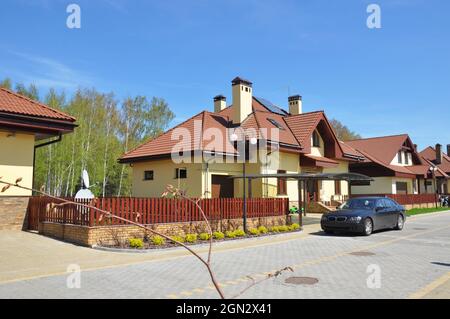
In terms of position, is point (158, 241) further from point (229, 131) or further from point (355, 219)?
point (229, 131)

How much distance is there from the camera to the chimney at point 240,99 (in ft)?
84.3

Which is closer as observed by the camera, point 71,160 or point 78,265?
point 78,265

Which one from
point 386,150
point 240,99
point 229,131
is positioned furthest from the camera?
point 386,150

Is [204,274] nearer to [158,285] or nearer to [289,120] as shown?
[158,285]

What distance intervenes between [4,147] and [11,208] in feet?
7.62

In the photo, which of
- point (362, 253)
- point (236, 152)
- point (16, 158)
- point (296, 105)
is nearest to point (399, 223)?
point (362, 253)

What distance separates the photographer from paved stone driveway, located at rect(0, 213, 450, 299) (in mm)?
6582

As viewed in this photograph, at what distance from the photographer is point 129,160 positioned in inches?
992

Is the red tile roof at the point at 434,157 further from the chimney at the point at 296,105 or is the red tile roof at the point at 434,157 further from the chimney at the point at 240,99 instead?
the chimney at the point at 240,99

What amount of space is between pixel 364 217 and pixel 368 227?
479 millimetres

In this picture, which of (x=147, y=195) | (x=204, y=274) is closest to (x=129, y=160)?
(x=147, y=195)

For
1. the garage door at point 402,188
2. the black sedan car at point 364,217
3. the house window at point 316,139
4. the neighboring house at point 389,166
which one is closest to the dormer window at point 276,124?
the house window at point 316,139

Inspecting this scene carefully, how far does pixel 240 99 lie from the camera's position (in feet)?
84.4

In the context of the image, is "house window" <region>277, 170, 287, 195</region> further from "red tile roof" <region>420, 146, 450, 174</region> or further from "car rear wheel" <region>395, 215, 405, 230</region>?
"red tile roof" <region>420, 146, 450, 174</region>
